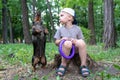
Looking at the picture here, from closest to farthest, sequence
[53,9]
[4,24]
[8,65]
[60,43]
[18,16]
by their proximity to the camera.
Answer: [60,43], [8,65], [4,24], [18,16], [53,9]

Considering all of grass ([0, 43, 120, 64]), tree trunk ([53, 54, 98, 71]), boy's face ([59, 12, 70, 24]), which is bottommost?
grass ([0, 43, 120, 64])

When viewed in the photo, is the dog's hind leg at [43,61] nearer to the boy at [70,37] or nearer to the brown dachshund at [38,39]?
the brown dachshund at [38,39]

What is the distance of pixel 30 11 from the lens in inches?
1631

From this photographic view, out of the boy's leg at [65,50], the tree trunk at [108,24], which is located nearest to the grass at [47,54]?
the tree trunk at [108,24]


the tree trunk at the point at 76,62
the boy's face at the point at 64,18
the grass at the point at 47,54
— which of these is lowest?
the grass at the point at 47,54

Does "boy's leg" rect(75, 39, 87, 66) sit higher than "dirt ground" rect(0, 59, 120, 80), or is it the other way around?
"boy's leg" rect(75, 39, 87, 66)

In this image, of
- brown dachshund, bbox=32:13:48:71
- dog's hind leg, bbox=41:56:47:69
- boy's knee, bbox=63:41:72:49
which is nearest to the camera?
boy's knee, bbox=63:41:72:49

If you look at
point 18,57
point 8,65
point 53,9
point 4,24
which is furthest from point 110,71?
Answer: point 53,9

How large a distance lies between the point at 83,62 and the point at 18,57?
3343 mm

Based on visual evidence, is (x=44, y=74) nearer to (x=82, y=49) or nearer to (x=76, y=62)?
(x=76, y=62)

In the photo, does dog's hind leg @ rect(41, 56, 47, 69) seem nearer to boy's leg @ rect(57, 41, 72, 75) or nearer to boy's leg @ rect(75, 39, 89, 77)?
boy's leg @ rect(57, 41, 72, 75)

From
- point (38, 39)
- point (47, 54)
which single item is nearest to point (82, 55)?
point (38, 39)

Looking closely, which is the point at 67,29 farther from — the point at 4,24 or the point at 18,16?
the point at 18,16

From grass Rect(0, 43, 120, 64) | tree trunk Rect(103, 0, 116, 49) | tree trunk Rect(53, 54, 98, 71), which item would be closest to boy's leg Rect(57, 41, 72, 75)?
tree trunk Rect(53, 54, 98, 71)
